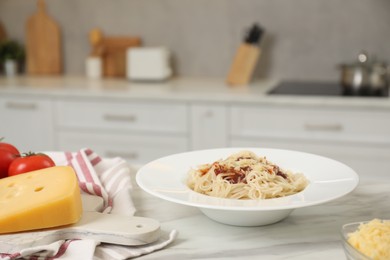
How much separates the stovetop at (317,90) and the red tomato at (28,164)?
1.75m

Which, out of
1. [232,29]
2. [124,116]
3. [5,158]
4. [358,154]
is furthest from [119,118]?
[5,158]

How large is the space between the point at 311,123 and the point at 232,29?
2.98ft

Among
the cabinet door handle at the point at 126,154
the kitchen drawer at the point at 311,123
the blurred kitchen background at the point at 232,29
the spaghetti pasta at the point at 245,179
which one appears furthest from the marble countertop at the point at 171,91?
the spaghetti pasta at the point at 245,179

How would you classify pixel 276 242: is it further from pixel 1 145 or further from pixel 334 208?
pixel 1 145

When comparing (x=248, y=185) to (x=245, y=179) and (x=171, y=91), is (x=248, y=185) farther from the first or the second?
(x=171, y=91)

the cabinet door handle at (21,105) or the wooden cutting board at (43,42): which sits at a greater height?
the wooden cutting board at (43,42)

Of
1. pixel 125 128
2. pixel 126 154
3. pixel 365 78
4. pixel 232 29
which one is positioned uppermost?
pixel 232 29

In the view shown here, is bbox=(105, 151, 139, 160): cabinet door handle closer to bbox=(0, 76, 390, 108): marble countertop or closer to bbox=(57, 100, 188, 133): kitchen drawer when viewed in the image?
bbox=(57, 100, 188, 133): kitchen drawer

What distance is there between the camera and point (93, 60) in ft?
11.9

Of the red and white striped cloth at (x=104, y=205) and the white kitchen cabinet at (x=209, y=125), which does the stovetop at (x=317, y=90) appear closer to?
the white kitchen cabinet at (x=209, y=125)

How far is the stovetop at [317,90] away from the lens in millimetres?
2893

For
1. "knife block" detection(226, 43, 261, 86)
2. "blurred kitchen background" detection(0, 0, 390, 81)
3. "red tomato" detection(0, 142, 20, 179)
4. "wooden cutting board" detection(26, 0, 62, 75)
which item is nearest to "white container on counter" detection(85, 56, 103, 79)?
"blurred kitchen background" detection(0, 0, 390, 81)

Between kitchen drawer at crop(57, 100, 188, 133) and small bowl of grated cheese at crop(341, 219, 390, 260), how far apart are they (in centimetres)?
197

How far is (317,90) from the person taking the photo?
3.06 m
